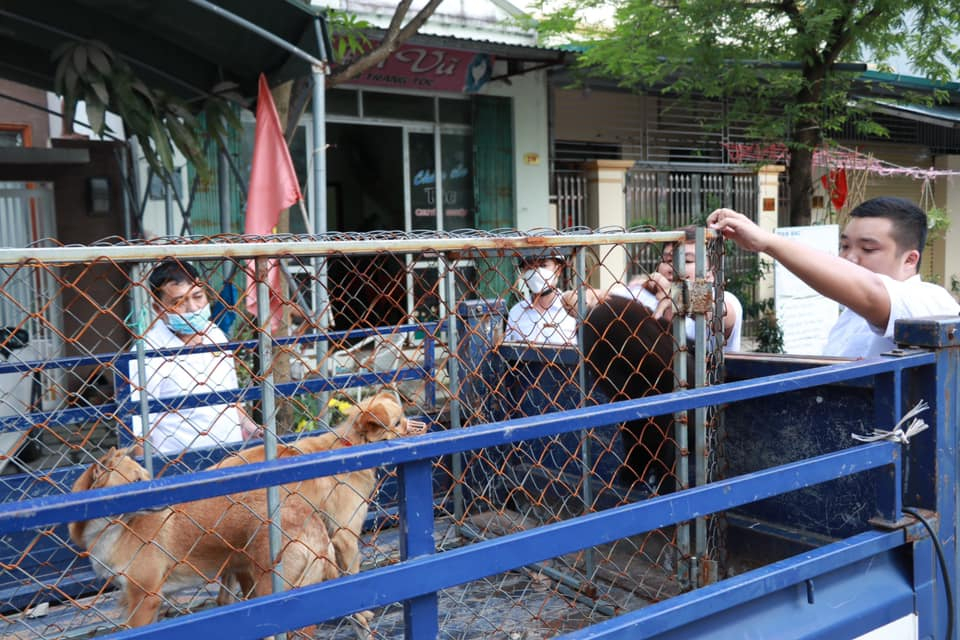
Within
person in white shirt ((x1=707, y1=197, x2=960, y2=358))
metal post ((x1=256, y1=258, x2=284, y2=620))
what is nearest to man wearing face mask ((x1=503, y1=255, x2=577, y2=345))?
person in white shirt ((x1=707, y1=197, x2=960, y2=358))

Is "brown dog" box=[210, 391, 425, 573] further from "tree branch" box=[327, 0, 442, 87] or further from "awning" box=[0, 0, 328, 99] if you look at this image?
"tree branch" box=[327, 0, 442, 87]

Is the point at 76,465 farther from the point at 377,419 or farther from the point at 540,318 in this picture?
the point at 540,318

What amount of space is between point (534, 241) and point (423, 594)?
1194mm

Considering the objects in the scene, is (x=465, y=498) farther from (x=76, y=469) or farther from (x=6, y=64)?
(x=6, y=64)

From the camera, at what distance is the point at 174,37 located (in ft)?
17.1

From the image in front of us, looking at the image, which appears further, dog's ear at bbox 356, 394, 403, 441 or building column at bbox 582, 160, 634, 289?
building column at bbox 582, 160, 634, 289

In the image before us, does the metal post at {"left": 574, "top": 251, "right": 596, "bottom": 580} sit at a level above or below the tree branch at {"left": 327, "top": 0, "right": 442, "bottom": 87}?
below

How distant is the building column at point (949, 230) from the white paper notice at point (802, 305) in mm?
11143

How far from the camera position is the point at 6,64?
18.8 feet

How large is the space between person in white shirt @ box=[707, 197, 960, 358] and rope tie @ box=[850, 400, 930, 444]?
15.5 inches

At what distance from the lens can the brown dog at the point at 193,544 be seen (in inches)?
103

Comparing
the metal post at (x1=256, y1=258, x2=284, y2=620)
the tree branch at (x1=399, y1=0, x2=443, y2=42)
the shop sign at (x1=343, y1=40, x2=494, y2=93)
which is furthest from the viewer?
the shop sign at (x1=343, y1=40, x2=494, y2=93)

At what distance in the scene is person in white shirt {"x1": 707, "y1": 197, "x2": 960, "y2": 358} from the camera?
2.52 metres

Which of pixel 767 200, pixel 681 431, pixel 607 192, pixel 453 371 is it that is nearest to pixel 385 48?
pixel 453 371
